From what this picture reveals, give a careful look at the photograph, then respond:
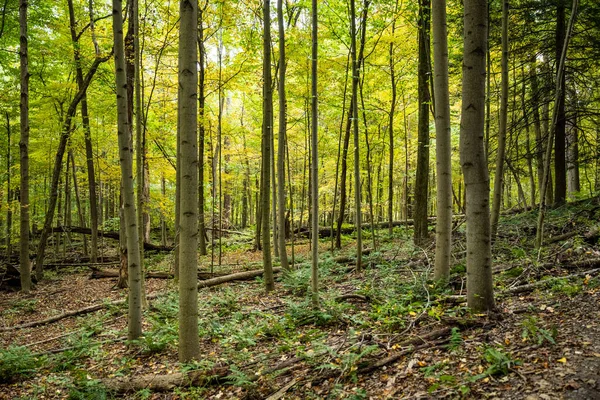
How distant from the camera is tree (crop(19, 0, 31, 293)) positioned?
9.52m

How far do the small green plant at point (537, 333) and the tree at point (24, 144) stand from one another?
1188 cm

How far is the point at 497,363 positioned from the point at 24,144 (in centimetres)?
1212

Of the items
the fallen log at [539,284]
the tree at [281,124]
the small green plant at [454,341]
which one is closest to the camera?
the small green plant at [454,341]

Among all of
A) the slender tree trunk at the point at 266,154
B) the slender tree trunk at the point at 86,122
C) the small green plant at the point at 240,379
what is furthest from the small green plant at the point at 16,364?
the slender tree trunk at the point at 86,122

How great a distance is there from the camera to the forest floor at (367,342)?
291cm

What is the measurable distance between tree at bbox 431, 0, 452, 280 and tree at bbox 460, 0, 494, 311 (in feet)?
4.58

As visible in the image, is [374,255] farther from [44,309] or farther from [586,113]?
[44,309]

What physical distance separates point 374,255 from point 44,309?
840 cm

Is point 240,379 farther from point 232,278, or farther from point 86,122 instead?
point 86,122

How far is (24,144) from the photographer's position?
32.7 ft

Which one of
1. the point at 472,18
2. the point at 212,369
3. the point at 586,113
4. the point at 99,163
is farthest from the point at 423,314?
the point at 99,163

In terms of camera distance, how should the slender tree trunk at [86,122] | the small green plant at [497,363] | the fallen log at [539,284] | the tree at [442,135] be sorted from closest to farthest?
the small green plant at [497,363]
the fallen log at [539,284]
the tree at [442,135]
the slender tree trunk at [86,122]

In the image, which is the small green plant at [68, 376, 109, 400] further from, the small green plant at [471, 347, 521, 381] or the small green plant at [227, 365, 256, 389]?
the small green plant at [471, 347, 521, 381]

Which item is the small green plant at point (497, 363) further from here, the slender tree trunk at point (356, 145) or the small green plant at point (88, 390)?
the slender tree trunk at point (356, 145)
